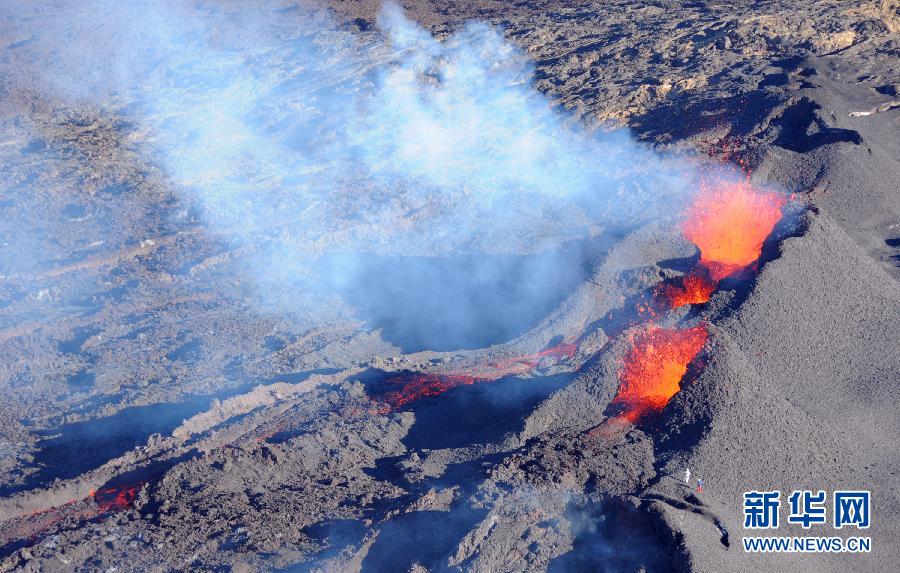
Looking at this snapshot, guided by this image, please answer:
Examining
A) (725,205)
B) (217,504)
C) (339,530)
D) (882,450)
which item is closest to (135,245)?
(217,504)

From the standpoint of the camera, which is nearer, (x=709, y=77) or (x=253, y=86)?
(x=709, y=77)

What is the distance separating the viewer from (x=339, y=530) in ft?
43.0

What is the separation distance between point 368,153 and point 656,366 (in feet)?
49.1

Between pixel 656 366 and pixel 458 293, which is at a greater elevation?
pixel 656 366

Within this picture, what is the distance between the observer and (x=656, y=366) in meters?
16.0

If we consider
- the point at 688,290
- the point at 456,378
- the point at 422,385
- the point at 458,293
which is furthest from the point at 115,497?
the point at 688,290

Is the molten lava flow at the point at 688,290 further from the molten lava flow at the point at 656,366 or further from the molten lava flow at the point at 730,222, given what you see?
the molten lava flow at the point at 656,366

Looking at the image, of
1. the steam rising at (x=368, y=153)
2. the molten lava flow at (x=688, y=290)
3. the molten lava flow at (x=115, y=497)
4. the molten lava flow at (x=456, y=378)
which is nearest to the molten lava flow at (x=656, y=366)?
the molten lava flow at (x=456, y=378)

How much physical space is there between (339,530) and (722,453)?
21.6ft

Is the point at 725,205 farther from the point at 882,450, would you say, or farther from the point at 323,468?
the point at 323,468

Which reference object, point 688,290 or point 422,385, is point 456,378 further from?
point 688,290

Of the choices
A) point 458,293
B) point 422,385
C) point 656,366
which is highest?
point 656,366

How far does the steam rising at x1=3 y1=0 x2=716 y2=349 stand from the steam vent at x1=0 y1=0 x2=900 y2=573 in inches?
5.5

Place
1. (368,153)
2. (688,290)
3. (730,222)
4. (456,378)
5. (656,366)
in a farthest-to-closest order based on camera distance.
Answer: (368,153) → (730,222) → (688,290) → (456,378) → (656,366)
